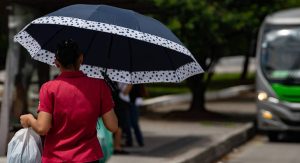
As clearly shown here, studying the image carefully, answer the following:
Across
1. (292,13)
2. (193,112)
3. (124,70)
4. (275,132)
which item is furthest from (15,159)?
(193,112)

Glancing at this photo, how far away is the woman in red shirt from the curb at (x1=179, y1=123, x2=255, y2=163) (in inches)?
229

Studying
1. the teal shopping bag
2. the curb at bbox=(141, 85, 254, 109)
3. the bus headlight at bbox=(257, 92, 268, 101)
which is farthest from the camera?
the curb at bbox=(141, 85, 254, 109)

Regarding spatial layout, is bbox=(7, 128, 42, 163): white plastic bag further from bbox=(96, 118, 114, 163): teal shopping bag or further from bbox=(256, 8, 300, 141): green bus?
bbox=(256, 8, 300, 141): green bus

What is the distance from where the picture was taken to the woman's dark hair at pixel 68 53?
4895mm

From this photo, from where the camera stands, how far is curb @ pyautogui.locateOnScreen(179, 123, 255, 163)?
462 inches

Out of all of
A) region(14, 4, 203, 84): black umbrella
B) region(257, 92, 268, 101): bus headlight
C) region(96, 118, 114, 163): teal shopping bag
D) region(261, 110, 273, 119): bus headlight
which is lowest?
region(261, 110, 273, 119): bus headlight

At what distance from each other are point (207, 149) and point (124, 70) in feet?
22.6

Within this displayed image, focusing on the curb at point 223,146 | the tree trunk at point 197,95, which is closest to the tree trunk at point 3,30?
the curb at point 223,146

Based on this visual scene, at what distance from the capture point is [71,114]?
4.85m

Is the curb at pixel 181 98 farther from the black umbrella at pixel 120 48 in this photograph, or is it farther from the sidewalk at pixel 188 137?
the black umbrella at pixel 120 48

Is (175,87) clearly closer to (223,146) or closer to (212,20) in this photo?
(212,20)

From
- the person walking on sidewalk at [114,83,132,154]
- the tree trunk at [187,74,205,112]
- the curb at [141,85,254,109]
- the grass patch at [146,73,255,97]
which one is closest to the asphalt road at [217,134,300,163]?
the person walking on sidewalk at [114,83,132,154]

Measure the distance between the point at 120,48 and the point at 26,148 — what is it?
1.18 meters

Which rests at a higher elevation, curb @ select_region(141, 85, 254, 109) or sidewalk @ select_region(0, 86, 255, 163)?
sidewalk @ select_region(0, 86, 255, 163)
